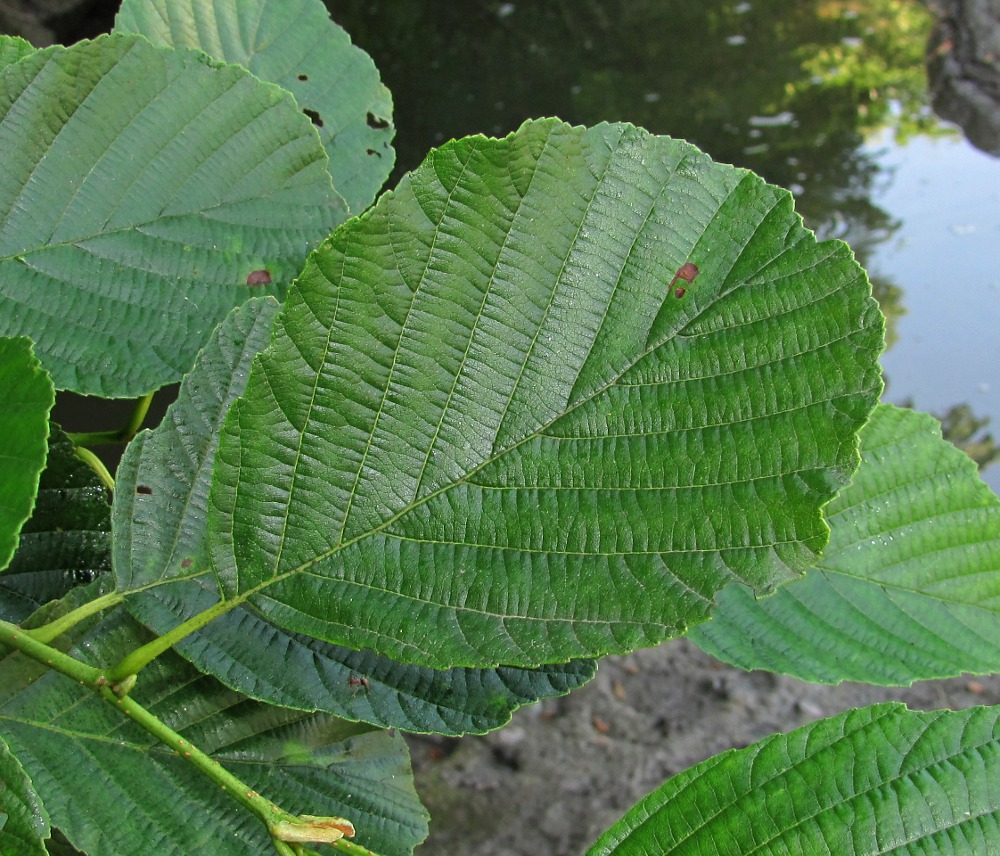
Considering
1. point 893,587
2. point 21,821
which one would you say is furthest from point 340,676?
point 893,587

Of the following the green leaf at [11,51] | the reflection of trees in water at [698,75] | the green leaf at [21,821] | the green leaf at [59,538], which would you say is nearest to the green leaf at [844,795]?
the green leaf at [21,821]

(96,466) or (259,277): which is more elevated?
(259,277)

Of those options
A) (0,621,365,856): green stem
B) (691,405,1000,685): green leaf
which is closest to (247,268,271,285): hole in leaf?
(0,621,365,856): green stem

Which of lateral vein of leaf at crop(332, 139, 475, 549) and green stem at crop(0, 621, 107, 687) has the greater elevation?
lateral vein of leaf at crop(332, 139, 475, 549)

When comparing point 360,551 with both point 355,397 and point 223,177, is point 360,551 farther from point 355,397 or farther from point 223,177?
point 223,177

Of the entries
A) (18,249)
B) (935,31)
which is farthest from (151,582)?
(935,31)

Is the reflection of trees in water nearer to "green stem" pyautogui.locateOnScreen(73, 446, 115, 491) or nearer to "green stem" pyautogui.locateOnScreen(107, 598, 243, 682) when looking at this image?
"green stem" pyautogui.locateOnScreen(73, 446, 115, 491)

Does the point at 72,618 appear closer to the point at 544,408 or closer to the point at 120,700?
the point at 120,700
